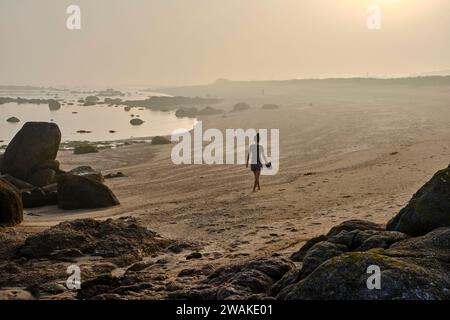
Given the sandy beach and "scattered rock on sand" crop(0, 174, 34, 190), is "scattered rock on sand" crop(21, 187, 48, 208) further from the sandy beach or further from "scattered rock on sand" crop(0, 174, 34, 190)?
"scattered rock on sand" crop(0, 174, 34, 190)

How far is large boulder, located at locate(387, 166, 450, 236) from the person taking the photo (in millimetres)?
8664

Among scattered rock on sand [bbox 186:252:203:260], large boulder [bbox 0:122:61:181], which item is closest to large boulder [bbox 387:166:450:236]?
scattered rock on sand [bbox 186:252:203:260]

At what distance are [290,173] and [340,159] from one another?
14.5 ft

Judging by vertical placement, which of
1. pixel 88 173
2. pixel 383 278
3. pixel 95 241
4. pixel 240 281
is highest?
pixel 383 278

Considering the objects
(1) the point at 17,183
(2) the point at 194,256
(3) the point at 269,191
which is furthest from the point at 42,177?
(2) the point at 194,256

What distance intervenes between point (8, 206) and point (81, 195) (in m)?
3.85

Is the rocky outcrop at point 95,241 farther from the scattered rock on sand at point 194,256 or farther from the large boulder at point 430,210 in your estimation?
the large boulder at point 430,210

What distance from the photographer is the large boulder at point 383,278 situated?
20.0 feet

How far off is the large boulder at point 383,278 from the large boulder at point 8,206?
981 centimetres

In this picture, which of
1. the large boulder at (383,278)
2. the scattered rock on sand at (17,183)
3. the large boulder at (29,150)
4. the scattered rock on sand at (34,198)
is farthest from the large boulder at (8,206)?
the large boulder at (383,278)

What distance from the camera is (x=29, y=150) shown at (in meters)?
22.2

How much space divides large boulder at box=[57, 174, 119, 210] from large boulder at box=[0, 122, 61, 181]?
16.9ft

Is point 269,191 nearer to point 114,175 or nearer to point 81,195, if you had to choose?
point 81,195
